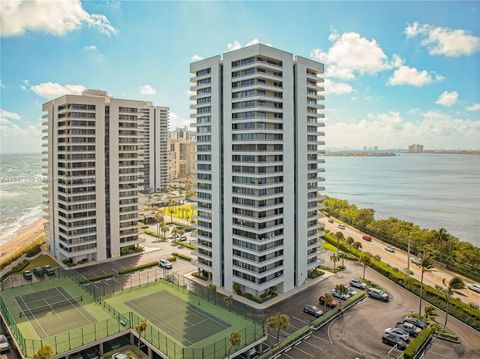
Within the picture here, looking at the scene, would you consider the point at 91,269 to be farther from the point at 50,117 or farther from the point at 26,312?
the point at 50,117

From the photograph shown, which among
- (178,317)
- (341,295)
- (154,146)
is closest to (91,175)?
(178,317)

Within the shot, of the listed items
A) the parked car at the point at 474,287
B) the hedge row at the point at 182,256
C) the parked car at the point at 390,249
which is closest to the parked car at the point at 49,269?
the hedge row at the point at 182,256

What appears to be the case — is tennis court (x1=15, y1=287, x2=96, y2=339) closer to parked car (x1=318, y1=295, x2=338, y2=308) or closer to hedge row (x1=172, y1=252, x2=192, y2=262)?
hedge row (x1=172, y1=252, x2=192, y2=262)

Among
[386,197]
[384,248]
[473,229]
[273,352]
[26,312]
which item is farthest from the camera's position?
[386,197]

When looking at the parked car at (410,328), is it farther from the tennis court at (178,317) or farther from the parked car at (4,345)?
the parked car at (4,345)

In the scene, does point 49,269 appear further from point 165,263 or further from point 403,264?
point 403,264

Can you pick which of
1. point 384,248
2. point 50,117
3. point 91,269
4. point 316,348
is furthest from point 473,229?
point 50,117
